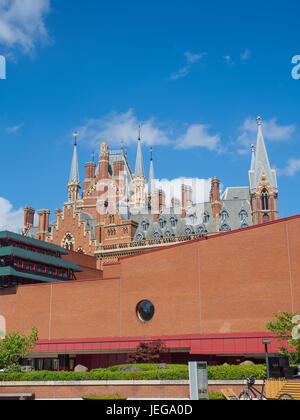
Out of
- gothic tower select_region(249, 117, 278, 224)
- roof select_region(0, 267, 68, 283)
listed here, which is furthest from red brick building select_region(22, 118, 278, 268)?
roof select_region(0, 267, 68, 283)

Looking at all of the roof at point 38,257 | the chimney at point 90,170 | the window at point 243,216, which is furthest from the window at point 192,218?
the chimney at point 90,170

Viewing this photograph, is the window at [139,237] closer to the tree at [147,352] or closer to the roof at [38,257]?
the roof at [38,257]

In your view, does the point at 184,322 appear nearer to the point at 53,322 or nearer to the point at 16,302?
the point at 53,322

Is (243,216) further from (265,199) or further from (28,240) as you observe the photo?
(28,240)

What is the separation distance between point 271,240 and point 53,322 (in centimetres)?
2251

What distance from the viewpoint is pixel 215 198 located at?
83.8 meters

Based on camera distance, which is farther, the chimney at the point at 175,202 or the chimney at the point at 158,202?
the chimney at the point at 175,202

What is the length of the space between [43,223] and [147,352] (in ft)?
186

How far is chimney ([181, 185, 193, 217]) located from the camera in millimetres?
87275

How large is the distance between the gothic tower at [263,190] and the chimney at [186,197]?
12.3 metres

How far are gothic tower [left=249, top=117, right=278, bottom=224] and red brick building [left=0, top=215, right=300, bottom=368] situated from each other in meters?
40.0

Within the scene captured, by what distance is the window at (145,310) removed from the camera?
4131 centimetres

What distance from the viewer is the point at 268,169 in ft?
268
